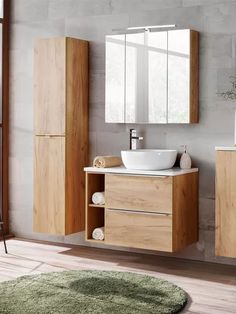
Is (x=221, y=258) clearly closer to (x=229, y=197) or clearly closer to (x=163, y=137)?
(x=229, y=197)

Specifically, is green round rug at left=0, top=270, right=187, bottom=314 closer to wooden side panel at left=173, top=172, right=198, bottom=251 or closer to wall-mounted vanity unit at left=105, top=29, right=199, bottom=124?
wooden side panel at left=173, top=172, right=198, bottom=251

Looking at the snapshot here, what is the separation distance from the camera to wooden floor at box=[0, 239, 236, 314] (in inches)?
174

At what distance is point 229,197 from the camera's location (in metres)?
4.97

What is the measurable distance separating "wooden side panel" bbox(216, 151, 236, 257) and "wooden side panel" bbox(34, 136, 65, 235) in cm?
151

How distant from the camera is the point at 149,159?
523 cm

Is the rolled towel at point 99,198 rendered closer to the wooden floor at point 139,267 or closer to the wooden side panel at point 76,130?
the wooden side panel at point 76,130

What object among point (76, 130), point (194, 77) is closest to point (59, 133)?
point (76, 130)

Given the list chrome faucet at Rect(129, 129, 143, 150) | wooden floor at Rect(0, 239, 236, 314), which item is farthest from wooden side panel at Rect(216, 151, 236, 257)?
chrome faucet at Rect(129, 129, 143, 150)

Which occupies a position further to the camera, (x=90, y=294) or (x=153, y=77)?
(x=153, y=77)

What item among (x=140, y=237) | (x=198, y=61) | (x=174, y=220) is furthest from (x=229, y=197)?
(x=198, y=61)

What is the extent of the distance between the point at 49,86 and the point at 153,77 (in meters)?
0.97

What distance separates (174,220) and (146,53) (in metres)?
1.52

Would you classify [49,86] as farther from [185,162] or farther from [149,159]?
[185,162]

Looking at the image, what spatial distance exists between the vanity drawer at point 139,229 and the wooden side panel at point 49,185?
0.61 meters
